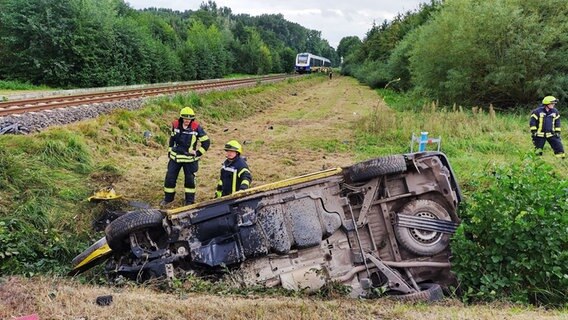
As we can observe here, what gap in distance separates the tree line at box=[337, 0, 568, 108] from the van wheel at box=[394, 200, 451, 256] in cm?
1062

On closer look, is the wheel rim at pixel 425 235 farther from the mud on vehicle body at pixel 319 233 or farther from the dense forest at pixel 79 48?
the dense forest at pixel 79 48

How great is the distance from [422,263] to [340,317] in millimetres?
1766

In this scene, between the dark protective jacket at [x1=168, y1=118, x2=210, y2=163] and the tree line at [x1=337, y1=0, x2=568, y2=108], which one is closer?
the dark protective jacket at [x1=168, y1=118, x2=210, y2=163]

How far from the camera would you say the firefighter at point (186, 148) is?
652 centimetres

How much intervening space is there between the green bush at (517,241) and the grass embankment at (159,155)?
38 cm

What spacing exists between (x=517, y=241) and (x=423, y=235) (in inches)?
35.1

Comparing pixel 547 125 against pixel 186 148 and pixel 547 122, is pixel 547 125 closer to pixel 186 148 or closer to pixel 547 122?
pixel 547 122

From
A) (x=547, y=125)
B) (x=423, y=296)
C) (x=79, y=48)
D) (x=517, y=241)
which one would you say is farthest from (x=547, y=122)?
(x=79, y=48)

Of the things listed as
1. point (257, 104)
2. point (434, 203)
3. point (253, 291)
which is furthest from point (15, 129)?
point (257, 104)

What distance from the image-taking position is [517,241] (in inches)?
170

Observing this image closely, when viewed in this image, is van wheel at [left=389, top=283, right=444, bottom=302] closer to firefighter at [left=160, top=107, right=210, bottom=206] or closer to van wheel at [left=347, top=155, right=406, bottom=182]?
van wheel at [left=347, top=155, right=406, bottom=182]

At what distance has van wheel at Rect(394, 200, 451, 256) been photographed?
4.69 metres

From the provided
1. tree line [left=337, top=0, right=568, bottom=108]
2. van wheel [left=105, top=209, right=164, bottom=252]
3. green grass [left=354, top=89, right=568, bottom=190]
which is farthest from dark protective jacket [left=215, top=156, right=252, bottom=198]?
tree line [left=337, top=0, right=568, bottom=108]

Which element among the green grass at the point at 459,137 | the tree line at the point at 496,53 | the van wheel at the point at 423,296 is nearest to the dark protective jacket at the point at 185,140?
the van wheel at the point at 423,296
